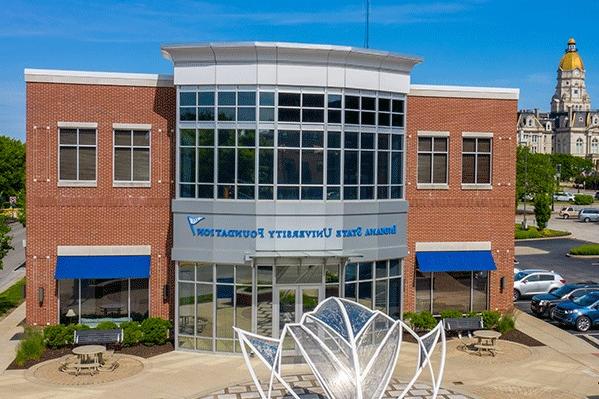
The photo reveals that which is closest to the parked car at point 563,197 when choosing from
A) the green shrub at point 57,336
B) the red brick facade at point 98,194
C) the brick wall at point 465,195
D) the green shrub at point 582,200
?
A: the green shrub at point 582,200

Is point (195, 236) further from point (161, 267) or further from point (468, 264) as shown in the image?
point (468, 264)

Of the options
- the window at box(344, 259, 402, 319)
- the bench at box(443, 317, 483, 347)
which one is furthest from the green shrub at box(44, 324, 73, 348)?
the bench at box(443, 317, 483, 347)

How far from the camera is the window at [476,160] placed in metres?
27.2

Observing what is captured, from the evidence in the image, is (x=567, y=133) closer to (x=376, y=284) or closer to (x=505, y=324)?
(x=505, y=324)

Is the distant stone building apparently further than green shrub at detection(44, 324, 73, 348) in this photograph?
Yes

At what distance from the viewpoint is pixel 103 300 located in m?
24.5

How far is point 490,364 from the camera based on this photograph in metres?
21.9

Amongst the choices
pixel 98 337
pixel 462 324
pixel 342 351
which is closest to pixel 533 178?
pixel 462 324

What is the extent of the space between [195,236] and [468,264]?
10.9 meters

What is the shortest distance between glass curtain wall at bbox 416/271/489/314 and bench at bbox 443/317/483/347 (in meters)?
1.80

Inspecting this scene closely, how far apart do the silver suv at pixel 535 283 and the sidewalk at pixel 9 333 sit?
23212 mm

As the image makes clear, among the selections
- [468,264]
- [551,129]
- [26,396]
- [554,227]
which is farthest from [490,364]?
[551,129]

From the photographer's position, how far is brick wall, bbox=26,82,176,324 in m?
23.9

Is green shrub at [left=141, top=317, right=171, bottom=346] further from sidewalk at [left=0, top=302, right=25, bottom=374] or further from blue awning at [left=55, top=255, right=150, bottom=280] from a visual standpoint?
sidewalk at [left=0, top=302, right=25, bottom=374]
